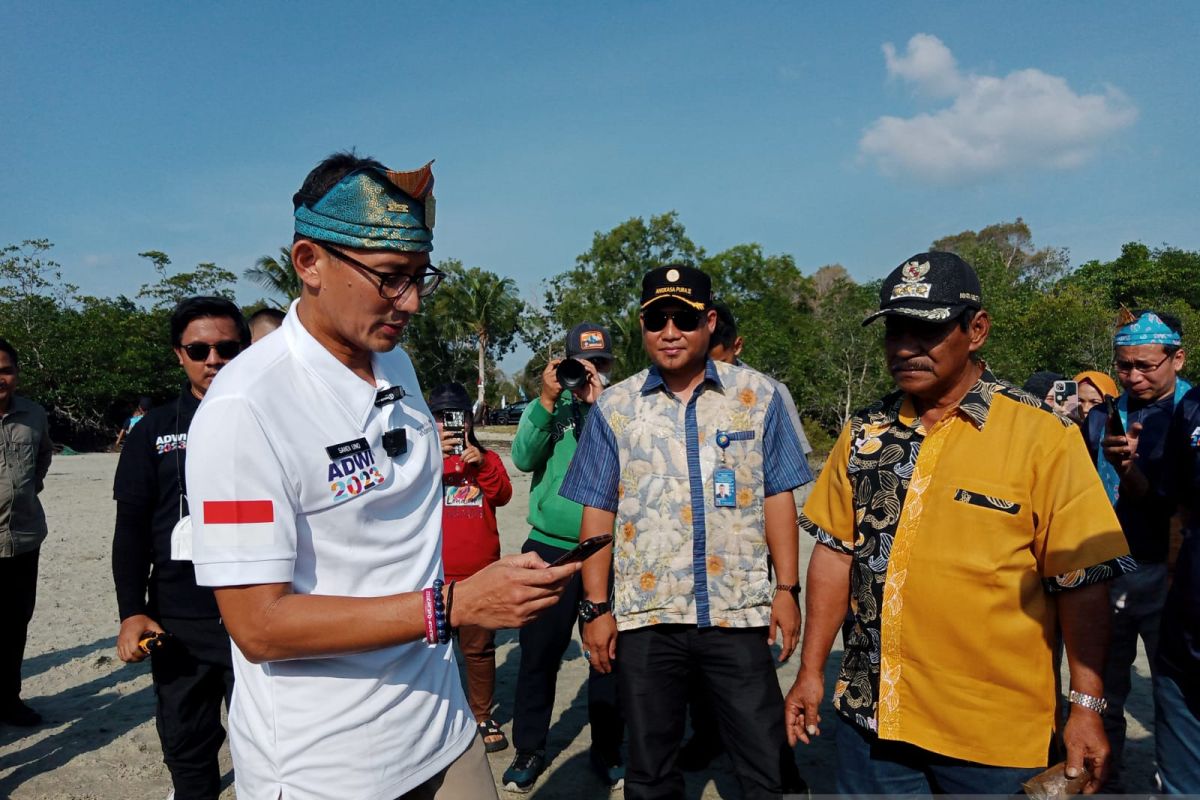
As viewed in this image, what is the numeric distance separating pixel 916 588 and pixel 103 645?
686 centimetres

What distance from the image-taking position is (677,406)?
335 cm

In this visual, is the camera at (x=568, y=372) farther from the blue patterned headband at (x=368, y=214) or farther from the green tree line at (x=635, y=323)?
the green tree line at (x=635, y=323)

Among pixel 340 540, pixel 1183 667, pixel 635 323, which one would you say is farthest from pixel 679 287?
pixel 635 323

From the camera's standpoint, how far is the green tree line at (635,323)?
26.6 meters

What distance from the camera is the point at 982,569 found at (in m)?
2.30

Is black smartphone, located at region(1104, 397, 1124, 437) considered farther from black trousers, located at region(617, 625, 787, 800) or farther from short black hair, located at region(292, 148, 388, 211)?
short black hair, located at region(292, 148, 388, 211)

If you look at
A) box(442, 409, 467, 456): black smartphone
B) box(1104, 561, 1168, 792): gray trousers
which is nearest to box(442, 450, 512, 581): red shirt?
box(442, 409, 467, 456): black smartphone

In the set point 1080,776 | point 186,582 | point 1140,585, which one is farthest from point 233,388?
point 1140,585

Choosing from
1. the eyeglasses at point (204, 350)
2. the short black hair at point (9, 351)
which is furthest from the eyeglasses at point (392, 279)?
the short black hair at point (9, 351)

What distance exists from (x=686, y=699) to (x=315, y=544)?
199cm

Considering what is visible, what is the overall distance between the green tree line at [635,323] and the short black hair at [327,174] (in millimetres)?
13769

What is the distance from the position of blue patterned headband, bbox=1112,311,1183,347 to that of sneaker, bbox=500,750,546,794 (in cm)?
368

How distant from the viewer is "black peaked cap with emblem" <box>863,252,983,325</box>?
2395 mm

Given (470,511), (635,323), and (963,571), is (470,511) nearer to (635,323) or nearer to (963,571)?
(963,571)
